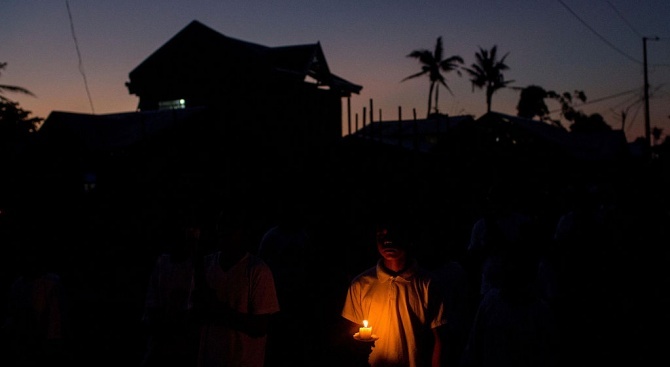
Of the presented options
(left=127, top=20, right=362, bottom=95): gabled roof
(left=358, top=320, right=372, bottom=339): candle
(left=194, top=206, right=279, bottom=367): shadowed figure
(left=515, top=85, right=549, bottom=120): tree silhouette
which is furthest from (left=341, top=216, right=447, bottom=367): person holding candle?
(left=515, top=85, right=549, bottom=120): tree silhouette

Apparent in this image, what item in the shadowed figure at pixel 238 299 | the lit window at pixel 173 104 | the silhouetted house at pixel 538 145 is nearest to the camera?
the shadowed figure at pixel 238 299

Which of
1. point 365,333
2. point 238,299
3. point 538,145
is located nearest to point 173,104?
point 538,145

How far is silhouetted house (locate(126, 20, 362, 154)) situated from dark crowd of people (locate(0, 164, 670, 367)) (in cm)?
1142

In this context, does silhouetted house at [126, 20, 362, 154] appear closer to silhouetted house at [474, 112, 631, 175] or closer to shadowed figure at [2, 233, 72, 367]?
silhouetted house at [474, 112, 631, 175]

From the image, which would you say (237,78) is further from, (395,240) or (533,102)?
(533,102)

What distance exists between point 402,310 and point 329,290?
7.06 m

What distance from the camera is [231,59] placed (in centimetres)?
2609

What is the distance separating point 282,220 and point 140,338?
3307mm

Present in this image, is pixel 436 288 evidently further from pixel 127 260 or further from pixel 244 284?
pixel 127 260

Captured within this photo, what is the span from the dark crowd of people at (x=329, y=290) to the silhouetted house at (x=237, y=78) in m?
11.4

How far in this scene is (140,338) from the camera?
30.2 feet

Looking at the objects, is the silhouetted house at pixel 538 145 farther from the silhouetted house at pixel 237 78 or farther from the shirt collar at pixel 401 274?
the shirt collar at pixel 401 274

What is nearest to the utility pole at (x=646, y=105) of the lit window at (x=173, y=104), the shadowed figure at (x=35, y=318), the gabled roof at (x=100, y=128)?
the lit window at (x=173, y=104)

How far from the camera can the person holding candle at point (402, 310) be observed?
3828 millimetres
